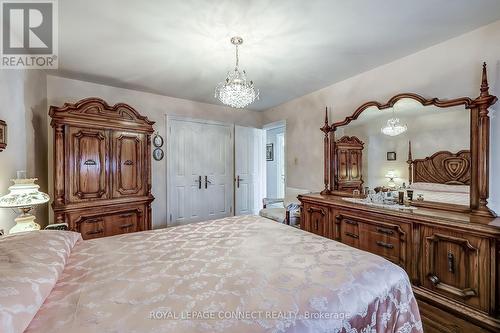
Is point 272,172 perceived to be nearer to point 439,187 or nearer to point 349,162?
point 349,162

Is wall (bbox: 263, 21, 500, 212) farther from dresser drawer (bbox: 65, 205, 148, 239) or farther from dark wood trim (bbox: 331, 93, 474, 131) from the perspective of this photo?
dresser drawer (bbox: 65, 205, 148, 239)

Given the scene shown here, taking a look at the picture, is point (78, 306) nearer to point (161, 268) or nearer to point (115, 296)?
point (115, 296)

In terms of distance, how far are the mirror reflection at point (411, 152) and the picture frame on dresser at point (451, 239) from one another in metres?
0.02

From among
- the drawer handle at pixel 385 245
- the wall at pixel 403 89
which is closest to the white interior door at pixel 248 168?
the wall at pixel 403 89

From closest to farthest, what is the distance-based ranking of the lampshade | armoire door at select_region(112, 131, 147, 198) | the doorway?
the lampshade, armoire door at select_region(112, 131, 147, 198), the doorway

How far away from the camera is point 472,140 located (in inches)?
76.2

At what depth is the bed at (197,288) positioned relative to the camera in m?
0.79

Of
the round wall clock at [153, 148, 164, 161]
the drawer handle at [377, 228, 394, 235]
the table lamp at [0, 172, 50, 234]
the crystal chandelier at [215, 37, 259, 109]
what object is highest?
the crystal chandelier at [215, 37, 259, 109]

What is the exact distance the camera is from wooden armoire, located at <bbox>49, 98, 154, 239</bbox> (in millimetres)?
2527

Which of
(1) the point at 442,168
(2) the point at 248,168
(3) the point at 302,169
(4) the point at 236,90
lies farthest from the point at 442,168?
(2) the point at 248,168

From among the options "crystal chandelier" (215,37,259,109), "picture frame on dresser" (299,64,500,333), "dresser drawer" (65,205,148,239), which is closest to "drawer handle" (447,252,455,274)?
"picture frame on dresser" (299,64,500,333)

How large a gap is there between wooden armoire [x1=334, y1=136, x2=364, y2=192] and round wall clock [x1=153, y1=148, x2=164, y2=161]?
9.17 ft

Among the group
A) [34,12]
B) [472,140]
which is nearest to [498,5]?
[472,140]

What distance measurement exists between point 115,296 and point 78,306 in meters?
0.12
